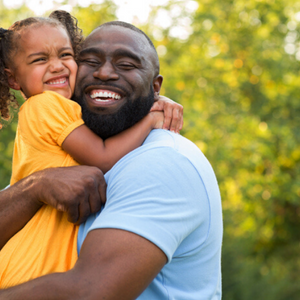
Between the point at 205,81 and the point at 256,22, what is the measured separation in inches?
89.2

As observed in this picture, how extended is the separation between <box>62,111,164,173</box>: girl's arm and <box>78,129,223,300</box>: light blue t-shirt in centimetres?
17

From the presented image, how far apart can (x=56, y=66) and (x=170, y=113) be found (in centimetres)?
84

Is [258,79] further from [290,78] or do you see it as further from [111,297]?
[111,297]

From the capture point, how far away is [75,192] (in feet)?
6.77

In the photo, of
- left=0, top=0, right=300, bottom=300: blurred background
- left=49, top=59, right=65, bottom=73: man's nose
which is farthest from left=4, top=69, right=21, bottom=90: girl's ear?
left=0, top=0, right=300, bottom=300: blurred background

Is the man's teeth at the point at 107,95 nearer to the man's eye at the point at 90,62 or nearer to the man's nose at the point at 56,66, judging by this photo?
the man's eye at the point at 90,62

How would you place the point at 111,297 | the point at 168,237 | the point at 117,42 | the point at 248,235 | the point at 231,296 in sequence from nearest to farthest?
the point at 111,297, the point at 168,237, the point at 117,42, the point at 231,296, the point at 248,235

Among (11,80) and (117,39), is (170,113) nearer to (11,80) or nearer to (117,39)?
(117,39)

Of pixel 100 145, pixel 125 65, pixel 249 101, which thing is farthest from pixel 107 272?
pixel 249 101

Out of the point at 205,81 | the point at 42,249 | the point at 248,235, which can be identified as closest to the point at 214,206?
the point at 42,249

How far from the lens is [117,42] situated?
2602 millimetres

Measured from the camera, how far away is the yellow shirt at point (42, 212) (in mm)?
2055

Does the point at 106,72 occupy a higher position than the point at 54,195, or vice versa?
the point at 106,72

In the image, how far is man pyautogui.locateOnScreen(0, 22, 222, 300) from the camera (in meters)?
1.70
